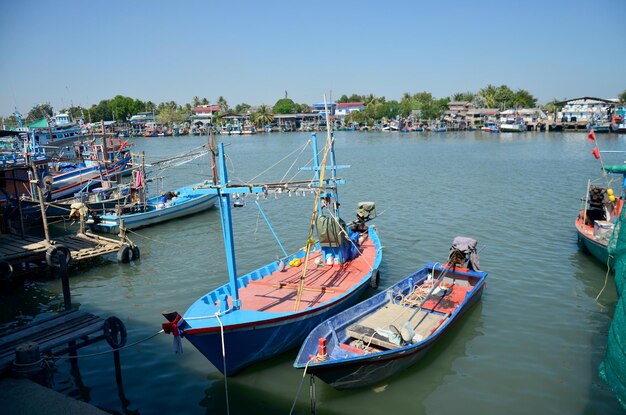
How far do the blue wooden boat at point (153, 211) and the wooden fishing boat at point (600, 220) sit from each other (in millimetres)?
18210

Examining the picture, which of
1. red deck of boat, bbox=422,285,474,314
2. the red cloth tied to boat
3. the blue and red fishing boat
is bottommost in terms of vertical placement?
red deck of boat, bbox=422,285,474,314

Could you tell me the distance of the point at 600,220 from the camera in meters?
20.0

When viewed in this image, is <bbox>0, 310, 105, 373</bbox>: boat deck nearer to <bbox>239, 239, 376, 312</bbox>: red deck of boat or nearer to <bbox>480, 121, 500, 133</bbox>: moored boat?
<bbox>239, 239, 376, 312</bbox>: red deck of boat

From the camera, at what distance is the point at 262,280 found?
46.7ft

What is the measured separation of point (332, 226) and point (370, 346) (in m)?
4.91

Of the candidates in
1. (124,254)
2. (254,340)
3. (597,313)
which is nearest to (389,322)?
(254,340)

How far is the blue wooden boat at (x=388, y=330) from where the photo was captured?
9.84 meters

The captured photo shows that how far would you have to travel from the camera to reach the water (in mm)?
10555

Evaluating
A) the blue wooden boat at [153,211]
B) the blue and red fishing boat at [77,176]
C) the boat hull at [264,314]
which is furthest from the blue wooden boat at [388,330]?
the blue and red fishing boat at [77,176]

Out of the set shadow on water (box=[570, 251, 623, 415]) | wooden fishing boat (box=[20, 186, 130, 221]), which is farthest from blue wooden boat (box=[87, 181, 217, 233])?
shadow on water (box=[570, 251, 623, 415])

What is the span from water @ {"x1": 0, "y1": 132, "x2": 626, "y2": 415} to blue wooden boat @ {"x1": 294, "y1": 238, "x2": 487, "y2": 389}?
2.87 feet

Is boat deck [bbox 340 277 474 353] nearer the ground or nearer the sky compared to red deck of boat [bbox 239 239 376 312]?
nearer the ground

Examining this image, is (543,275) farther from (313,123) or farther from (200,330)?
(313,123)

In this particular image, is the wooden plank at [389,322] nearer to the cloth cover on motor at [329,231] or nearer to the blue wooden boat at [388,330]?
the blue wooden boat at [388,330]
